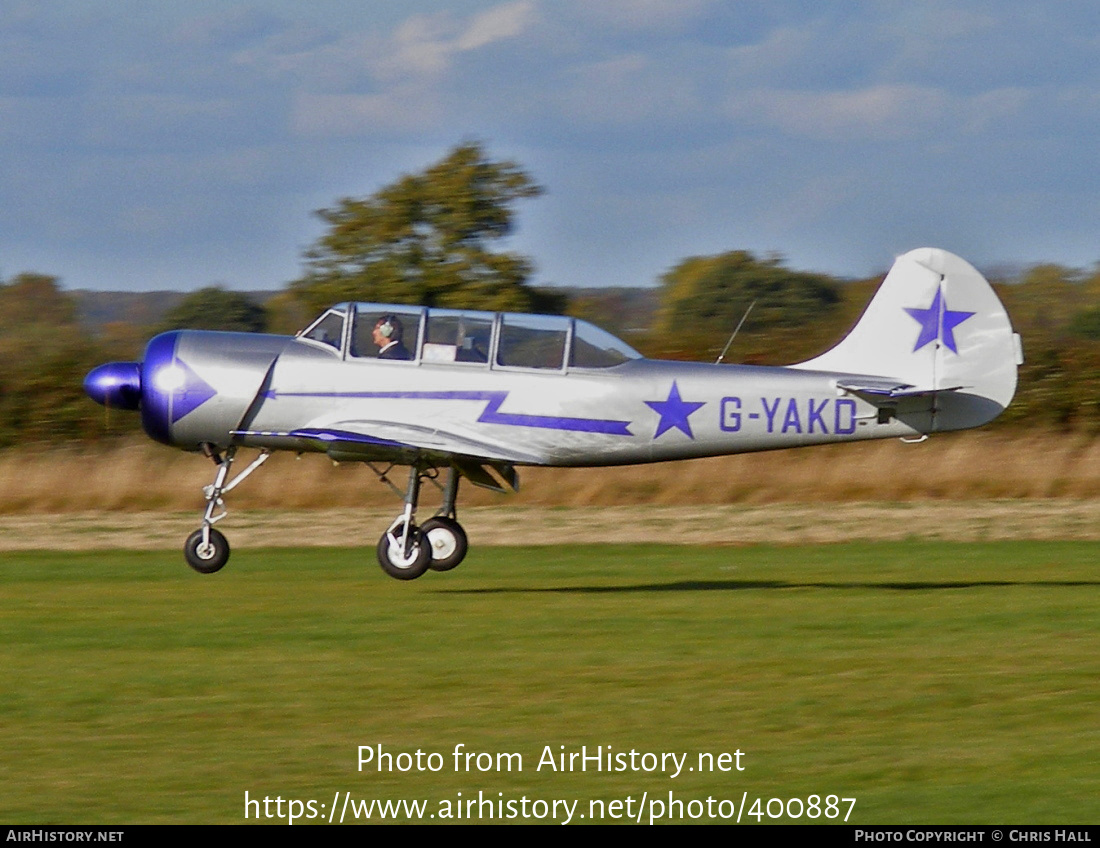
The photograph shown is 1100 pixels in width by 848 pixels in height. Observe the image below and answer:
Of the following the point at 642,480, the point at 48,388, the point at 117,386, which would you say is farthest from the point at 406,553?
the point at 48,388

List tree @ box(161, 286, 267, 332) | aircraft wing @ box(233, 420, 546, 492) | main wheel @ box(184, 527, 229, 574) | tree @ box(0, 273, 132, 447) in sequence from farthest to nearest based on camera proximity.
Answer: tree @ box(161, 286, 267, 332), tree @ box(0, 273, 132, 447), main wheel @ box(184, 527, 229, 574), aircraft wing @ box(233, 420, 546, 492)

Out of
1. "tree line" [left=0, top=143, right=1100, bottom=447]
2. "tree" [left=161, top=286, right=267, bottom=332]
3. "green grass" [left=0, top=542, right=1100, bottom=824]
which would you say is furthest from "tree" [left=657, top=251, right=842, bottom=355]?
"green grass" [left=0, top=542, right=1100, bottom=824]

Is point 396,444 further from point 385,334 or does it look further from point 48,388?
point 48,388

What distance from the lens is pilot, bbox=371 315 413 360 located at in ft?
42.9

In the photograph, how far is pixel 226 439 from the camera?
13164 millimetres

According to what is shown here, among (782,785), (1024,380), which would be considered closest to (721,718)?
(782,785)

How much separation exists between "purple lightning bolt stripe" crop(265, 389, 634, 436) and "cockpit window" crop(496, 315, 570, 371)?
1.09 ft

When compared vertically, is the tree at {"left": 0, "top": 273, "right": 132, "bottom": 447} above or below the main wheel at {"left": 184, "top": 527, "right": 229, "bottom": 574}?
above

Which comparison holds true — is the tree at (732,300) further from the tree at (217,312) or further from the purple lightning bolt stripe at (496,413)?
the purple lightning bolt stripe at (496,413)

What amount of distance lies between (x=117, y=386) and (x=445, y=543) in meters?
3.15

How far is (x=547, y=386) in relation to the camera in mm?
13094

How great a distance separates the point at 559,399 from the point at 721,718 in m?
5.06

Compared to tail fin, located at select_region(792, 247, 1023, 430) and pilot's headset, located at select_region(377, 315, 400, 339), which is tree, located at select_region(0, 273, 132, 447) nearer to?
pilot's headset, located at select_region(377, 315, 400, 339)

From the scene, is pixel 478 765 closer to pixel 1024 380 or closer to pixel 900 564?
pixel 900 564
